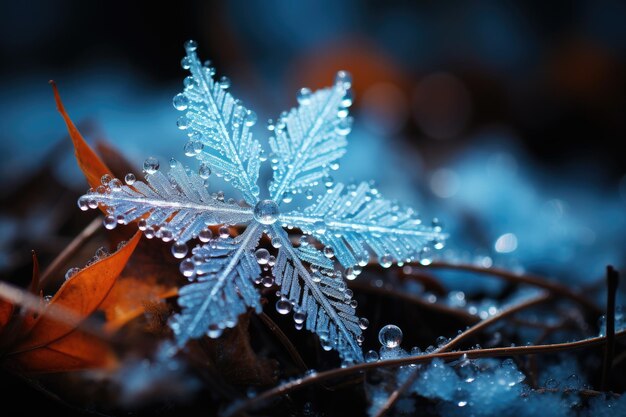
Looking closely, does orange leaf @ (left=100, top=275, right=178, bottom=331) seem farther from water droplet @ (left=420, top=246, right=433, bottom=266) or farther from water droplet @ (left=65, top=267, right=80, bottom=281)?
water droplet @ (left=420, top=246, right=433, bottom=266)

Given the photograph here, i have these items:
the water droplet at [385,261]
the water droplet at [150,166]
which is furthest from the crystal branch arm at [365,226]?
the water droplet at [150,166]

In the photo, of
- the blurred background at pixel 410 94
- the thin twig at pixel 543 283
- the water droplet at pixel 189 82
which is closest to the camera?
the water droplet at pixel 189 82

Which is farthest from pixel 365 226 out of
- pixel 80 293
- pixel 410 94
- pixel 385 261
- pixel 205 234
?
pixel 410 94

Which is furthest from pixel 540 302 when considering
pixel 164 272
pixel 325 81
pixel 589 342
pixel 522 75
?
pixel 522 75

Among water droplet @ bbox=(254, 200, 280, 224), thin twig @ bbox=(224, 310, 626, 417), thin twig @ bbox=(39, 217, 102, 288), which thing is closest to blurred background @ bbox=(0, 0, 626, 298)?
thin twig @ bbox=(39, 217, 102, 288)

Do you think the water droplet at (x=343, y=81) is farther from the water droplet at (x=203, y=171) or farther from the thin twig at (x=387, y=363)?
the thin twig at (x=387, y=363)

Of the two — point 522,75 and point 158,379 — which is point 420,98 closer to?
point 522,75

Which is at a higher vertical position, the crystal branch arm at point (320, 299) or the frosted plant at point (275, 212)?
the frosted plant at point (275, 212)

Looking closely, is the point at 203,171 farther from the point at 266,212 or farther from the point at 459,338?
the point at 459,338
